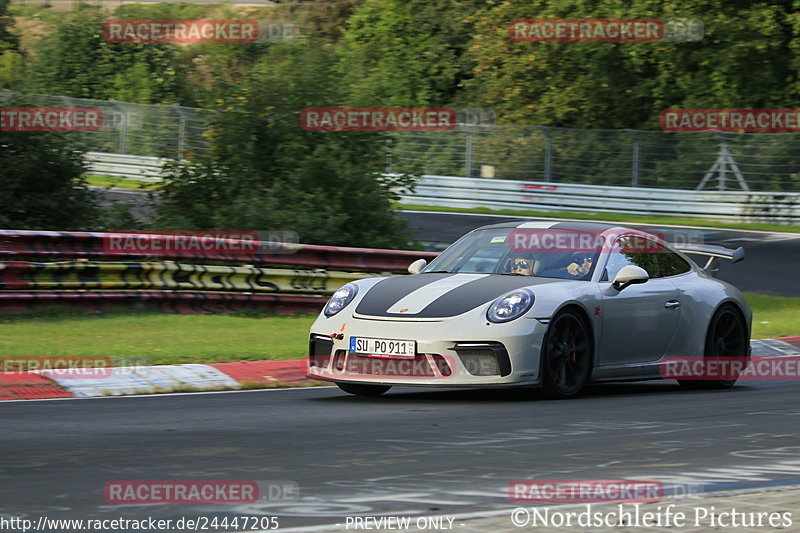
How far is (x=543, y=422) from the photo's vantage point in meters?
7.66

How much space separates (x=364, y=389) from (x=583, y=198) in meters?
20.8

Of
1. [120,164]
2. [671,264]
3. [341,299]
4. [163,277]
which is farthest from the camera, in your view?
[120,164]

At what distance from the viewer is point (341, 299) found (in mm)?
9367

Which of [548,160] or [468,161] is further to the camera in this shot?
[468,161]

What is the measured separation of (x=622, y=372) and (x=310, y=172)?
9004 millimetres

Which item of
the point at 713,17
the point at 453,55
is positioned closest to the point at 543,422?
the point at 713,17

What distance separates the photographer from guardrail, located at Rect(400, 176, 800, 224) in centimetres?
2789

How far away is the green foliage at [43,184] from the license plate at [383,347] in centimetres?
862

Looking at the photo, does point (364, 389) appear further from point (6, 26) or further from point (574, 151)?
point (6, 26)

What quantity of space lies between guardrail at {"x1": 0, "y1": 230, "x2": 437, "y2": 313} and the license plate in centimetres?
582

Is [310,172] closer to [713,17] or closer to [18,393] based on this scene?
[18,393]

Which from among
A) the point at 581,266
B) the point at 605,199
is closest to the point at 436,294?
the point at 581,266

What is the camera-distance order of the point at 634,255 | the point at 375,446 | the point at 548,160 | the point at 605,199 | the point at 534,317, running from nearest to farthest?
1. the point at 375,446
2. the point at 534,317
3. the point at 634,255
4. the point at 605,199
5. the point at 548,160

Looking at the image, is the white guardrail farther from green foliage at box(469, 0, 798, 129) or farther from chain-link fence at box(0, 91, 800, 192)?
green foliage at box(469, 0, 798, 129)
